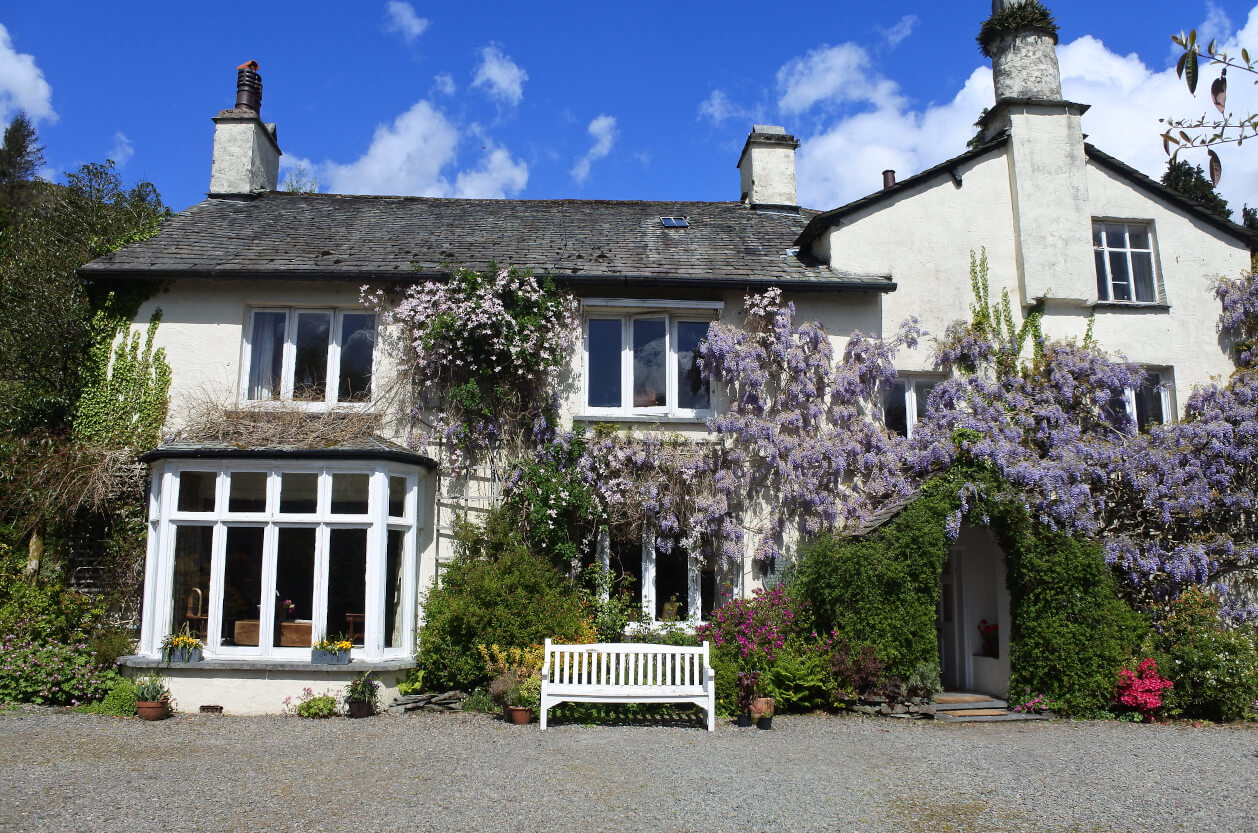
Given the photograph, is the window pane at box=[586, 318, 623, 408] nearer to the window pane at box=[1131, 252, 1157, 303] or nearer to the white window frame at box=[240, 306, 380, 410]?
the white window frame at box=[240, 306, 380, 410]

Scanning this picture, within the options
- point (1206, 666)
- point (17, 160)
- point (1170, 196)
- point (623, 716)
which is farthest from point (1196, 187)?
point (17, 160)

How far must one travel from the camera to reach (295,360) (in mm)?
12539

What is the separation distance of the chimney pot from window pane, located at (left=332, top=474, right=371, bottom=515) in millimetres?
9123

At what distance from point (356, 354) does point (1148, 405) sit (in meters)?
12.1

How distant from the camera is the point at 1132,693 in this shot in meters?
10.5

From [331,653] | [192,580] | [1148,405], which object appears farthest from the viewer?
[1148,405]

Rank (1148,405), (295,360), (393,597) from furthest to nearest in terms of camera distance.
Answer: (1148,405) < (295,360) < (393,597)

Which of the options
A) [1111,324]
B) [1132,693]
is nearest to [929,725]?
[1132,693]

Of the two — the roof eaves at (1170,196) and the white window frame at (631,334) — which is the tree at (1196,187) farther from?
the white window frame at (631,334)

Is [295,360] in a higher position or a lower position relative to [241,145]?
lower

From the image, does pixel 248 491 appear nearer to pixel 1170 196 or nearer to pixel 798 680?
pixel 798 680

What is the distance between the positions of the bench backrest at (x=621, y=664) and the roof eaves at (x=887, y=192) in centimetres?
693

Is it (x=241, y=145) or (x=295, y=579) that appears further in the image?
(x=241, y=145)

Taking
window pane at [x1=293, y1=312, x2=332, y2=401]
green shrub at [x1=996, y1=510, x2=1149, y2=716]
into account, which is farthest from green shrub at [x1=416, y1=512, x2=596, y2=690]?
green shrub at [x1=996, y1=510, x2=1149, y2=716]
